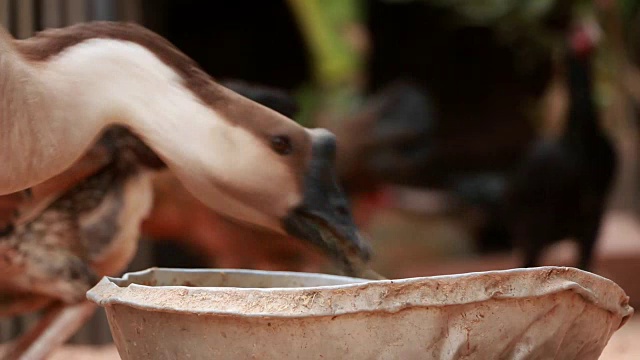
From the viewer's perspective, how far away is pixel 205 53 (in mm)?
8422

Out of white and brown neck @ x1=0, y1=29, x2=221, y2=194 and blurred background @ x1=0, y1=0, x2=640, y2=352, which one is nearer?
white and brown neck @ x1=0, y1=29, x2=221, y2=194

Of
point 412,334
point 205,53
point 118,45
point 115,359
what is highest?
point 118,45

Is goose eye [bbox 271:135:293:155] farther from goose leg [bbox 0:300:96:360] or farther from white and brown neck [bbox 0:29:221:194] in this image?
goose leg [bbox 0:300:96:360]

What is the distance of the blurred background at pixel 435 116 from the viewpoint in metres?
4.50

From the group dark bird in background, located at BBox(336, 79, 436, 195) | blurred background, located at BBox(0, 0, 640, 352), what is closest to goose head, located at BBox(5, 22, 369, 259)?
blurred background, located at BBox(0, 0, 640, 352)

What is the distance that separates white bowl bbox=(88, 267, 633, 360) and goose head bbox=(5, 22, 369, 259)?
481mm

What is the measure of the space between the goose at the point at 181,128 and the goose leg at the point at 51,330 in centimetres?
40

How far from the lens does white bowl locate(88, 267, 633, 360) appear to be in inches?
55.7

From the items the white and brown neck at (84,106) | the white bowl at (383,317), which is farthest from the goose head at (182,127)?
the white bowl at (383,317)

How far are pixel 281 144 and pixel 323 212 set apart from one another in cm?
16

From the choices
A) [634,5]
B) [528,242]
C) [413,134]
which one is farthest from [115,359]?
[634,5]

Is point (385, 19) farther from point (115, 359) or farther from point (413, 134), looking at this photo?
point (115, 359)

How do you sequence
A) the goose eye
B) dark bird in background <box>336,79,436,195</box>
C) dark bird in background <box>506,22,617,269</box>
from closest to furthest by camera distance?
the goose eye → dark bird in background <box>506,22,617,269</box> → dark bird in background <box>336,79,436,195</box>

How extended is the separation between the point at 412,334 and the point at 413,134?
5.13m
